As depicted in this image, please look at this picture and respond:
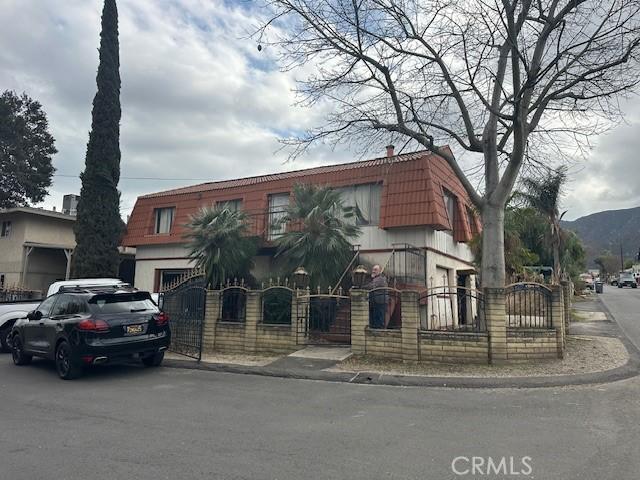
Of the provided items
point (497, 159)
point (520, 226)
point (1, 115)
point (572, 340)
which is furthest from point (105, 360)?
point (520, 226)

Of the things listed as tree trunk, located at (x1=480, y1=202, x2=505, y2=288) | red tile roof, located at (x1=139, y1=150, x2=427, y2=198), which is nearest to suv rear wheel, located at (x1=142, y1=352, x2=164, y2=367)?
tree trunk, located at (x1=480, y1=202, x2=505, y2=288)

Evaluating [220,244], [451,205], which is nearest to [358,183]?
[451,205]

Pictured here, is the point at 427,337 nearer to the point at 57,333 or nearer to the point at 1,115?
the point at 57,333

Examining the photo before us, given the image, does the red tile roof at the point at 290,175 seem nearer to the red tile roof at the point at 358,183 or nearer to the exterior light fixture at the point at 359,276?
the red tile roof at the point at 358,183

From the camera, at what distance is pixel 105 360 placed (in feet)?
29.2

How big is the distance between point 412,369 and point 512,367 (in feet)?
5.99

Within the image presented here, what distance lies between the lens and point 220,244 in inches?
570

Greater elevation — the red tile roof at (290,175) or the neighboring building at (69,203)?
the neighboring building at (69,203)

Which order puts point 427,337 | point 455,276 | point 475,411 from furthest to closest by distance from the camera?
point 455,276, point 427,337, point 475,411

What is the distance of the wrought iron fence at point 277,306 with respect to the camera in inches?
481

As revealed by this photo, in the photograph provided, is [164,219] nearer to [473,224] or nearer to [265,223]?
[265,223]

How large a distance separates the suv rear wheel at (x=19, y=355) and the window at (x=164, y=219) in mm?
9754

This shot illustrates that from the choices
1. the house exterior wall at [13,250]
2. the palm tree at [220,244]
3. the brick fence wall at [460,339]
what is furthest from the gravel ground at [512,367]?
the house exterior wall at [13,250]

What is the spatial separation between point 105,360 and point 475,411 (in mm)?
6609
